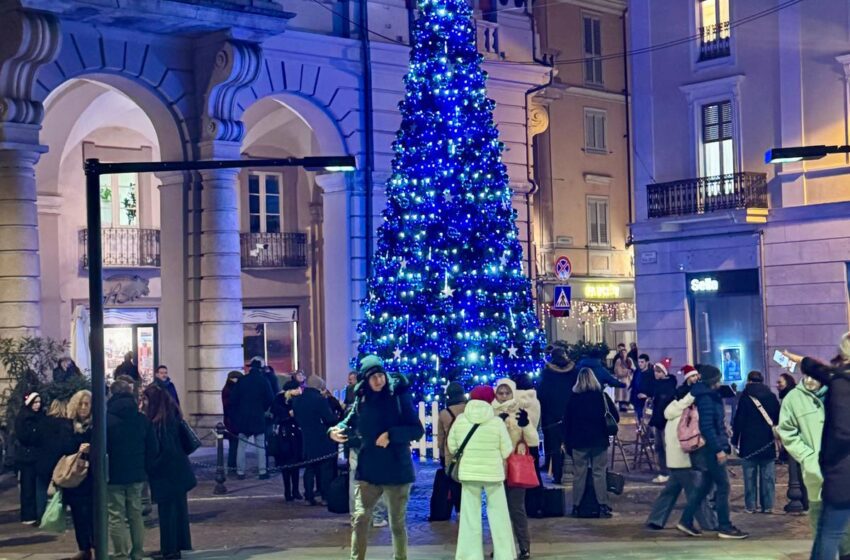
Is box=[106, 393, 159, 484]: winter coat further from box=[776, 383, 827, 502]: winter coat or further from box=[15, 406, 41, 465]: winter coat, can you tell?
box=[776, 383, 827, 502]: winter coat

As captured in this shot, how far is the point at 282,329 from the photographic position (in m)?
34.1

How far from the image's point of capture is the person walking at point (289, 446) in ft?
57.0

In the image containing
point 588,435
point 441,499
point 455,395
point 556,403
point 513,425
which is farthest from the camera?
point 556,403

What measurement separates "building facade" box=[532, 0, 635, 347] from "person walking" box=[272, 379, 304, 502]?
90.3ft

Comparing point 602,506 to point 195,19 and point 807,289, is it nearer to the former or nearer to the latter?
point 195,19

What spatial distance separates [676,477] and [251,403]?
7571 millimetres

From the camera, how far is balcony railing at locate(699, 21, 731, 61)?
32.7m

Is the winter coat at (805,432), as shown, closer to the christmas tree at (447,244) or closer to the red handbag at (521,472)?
the red handbag at (521,472)

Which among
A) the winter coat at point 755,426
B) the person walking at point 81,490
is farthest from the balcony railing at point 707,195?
the person walking at point 81,490

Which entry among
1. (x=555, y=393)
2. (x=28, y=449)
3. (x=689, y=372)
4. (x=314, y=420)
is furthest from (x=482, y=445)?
(x=555, y=393)

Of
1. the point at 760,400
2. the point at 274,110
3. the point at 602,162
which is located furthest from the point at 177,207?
the point at 602,162

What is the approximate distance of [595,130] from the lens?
48500 millimetres

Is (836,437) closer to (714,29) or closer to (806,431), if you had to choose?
(806,431)

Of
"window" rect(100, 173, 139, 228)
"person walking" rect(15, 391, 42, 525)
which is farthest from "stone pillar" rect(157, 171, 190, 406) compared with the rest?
"person walking" rect(15, 391, 42, 525)
